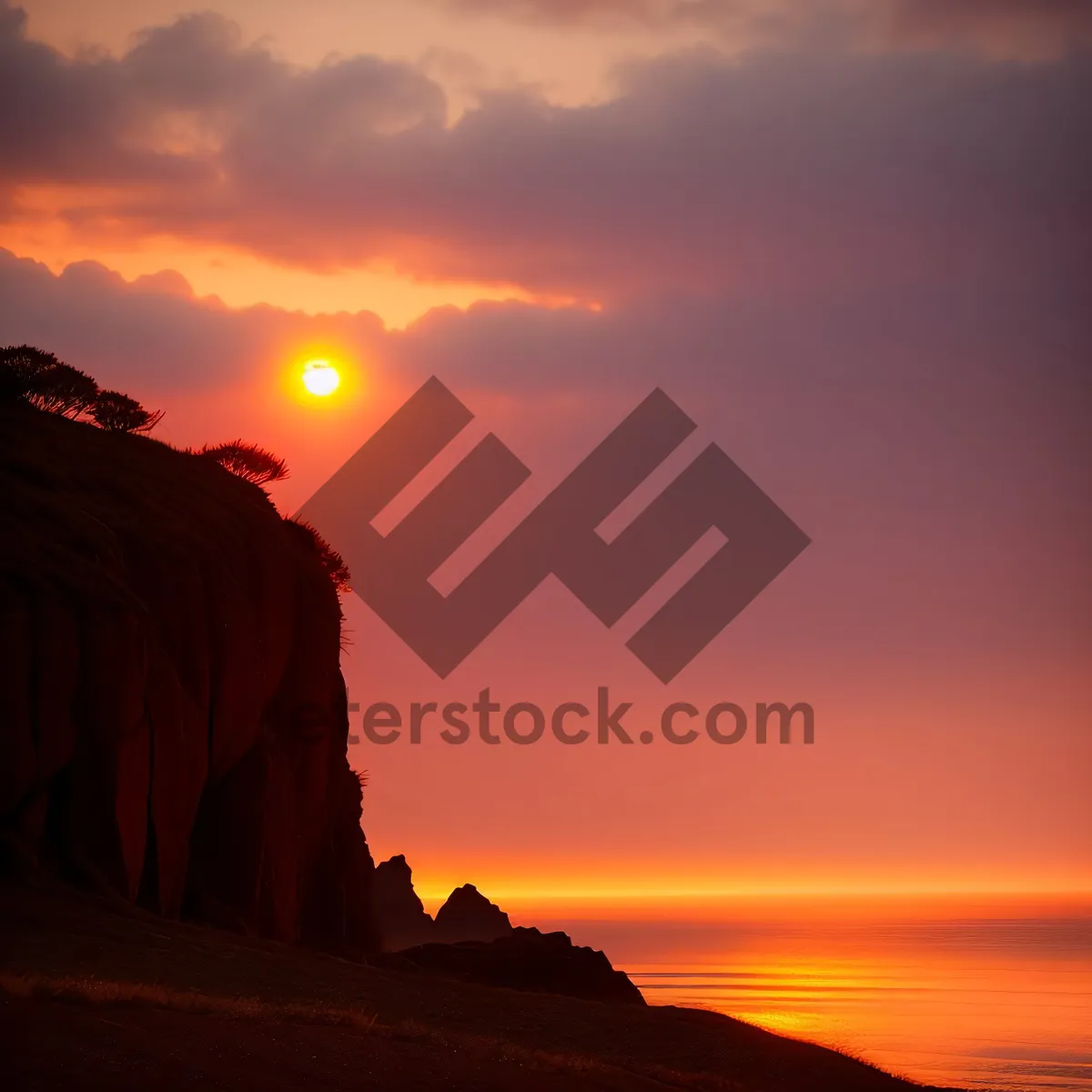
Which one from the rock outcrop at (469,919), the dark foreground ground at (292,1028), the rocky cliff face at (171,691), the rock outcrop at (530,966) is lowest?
the dark foreground ground at (292,1028)

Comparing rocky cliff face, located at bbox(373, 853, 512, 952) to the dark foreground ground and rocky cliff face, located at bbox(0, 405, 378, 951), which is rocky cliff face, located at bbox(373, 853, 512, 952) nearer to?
rocky cliff face, located at bbox(0, 405, 378, 951)

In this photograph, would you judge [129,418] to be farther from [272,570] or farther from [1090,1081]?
[1090,1081]

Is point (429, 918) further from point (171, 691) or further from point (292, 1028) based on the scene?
point (292, 1028)

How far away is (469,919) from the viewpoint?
4653 inches

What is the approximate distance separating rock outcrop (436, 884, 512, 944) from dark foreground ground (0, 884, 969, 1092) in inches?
3055

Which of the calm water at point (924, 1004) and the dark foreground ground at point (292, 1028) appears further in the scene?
the calm water at point (924, 1004)

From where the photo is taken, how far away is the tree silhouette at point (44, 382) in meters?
46.8

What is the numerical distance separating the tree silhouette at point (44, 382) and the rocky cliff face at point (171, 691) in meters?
1.56

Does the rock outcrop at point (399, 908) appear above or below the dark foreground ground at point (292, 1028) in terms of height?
above

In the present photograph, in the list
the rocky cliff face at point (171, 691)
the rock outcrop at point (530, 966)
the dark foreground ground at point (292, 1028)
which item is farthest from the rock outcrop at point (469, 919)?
the dark foreground ground at point (292, 1028)

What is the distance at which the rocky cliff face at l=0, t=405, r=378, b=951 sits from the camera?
34.2 meters

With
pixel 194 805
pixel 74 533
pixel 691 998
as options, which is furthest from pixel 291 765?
pixel 691 998

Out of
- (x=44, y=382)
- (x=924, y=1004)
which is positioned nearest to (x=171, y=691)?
(x=44, y=382)

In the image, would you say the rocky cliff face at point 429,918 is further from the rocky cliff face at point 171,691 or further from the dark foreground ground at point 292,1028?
the dark foreground ground at point 292,1028
